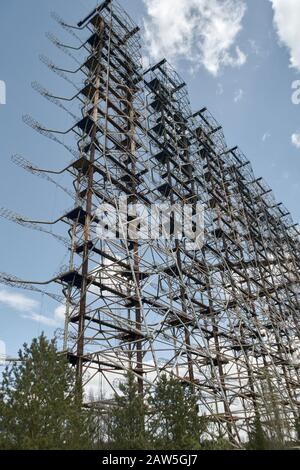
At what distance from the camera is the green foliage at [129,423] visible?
10797 mm

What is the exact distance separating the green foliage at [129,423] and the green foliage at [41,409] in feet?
2.48

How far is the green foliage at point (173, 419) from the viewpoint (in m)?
11.0

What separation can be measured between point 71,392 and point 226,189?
27.0 metres

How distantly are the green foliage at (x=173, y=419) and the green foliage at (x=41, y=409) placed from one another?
1.94 metres

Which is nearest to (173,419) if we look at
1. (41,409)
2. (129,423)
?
(129,423)

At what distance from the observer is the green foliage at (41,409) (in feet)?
30.8

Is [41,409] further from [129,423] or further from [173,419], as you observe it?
[173,419]

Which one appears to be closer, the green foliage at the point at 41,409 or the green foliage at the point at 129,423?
the green foliage at the point at 41,409

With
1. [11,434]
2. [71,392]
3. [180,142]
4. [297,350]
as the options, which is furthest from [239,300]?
[11,434]

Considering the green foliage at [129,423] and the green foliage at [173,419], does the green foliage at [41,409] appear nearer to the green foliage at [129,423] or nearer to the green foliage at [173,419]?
the green foliage at [129,423]

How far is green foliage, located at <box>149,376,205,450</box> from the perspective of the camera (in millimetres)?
11039

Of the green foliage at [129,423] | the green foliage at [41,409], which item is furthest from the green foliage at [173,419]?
the green foliage at [41,409]

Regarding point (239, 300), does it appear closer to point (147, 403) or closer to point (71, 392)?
point (147, 403)

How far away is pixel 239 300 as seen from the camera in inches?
1091
